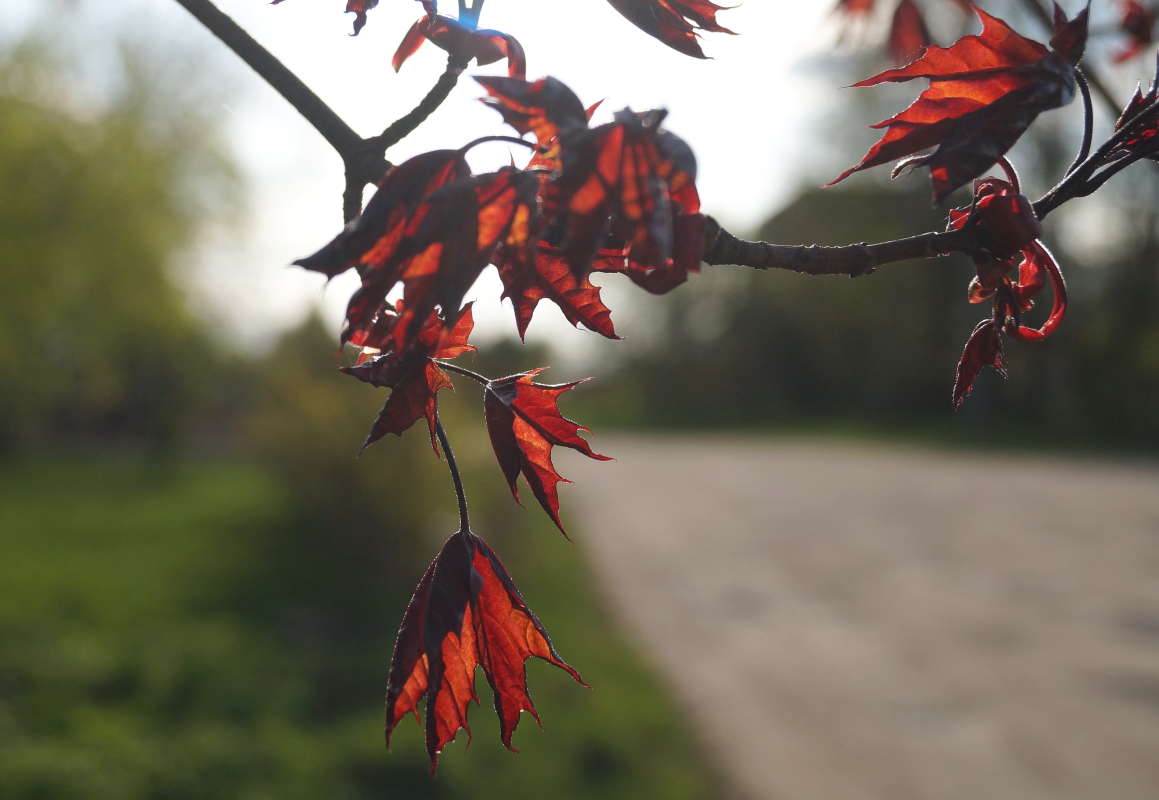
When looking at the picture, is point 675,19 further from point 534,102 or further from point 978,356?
point 978,356

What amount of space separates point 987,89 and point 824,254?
6.4 inches

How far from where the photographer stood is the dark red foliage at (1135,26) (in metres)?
1.38

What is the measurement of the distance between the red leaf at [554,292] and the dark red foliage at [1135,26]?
3.84ft

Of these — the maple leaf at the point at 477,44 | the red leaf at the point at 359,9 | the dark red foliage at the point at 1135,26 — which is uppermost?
the dark red foliage at the point at 1135,26

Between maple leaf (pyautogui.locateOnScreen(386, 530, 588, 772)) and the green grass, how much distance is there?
3.03 m

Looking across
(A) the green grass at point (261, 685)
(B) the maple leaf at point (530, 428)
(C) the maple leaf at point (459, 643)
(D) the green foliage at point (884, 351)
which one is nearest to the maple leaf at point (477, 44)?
(B) the maple leaf at point (530, 428)

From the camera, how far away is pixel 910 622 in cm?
704

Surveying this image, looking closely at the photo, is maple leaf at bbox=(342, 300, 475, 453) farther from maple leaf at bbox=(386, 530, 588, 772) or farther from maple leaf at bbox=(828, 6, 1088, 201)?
maple leaf at bbox=(828, 6, 1088, 201)

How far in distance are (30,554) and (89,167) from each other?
393 cm

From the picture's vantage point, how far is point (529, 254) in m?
0.52

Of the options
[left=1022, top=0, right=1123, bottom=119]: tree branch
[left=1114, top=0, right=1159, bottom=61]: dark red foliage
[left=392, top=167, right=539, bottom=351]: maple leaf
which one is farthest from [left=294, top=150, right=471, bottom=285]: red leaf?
[left=1114, top=0, right=1159, bottom=61]: dark red foliage

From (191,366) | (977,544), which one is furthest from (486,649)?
(191,366)

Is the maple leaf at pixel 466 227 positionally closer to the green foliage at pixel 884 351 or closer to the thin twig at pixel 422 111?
the thin twig at pixel 422 111

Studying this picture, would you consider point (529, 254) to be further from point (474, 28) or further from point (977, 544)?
point (977, 544)
